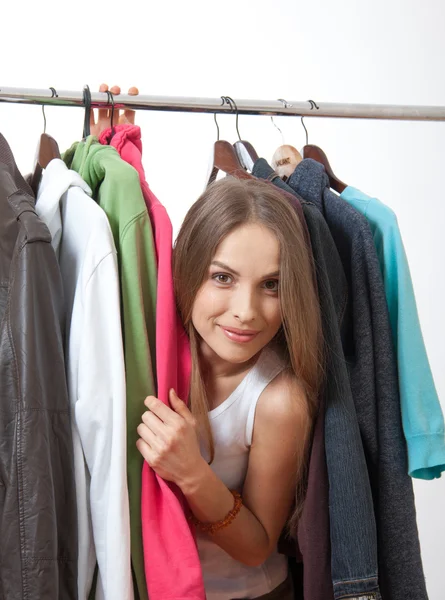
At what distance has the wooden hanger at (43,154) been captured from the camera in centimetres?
123

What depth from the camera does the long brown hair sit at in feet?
3.47

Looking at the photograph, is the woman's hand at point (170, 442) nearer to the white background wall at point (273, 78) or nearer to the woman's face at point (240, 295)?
the woman's face at point (240, 295)

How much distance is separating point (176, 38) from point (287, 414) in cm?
135

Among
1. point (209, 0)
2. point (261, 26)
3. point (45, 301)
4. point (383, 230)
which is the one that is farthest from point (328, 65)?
point (45, 301)

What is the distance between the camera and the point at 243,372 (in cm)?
121

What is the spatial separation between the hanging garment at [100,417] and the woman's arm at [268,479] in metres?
0.18

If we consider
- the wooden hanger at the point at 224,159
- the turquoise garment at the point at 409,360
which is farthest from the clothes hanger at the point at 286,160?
the turquoise garment at the point at 409,360

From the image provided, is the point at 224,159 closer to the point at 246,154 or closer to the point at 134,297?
the point at 246,154

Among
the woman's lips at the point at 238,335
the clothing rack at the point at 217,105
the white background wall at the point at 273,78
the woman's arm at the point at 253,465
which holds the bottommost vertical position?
the woman's arm at the point at 253,465

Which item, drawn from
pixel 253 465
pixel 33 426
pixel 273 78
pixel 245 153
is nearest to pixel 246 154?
pixel 245 153

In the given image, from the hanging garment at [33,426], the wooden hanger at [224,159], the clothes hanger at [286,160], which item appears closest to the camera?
the hanging garment at [33,426]

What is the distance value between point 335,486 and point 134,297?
0.39 meters

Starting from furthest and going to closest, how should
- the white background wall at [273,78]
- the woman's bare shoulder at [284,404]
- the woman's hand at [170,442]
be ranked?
1. the white background wall at [273,78]
2. the woman's bare shoulder at [284,404]
3. the woman's hand at [170,442]

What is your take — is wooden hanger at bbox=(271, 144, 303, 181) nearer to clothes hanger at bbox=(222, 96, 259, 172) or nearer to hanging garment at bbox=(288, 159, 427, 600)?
clothes hanger at bbox=(222, 96, 259, 172)
